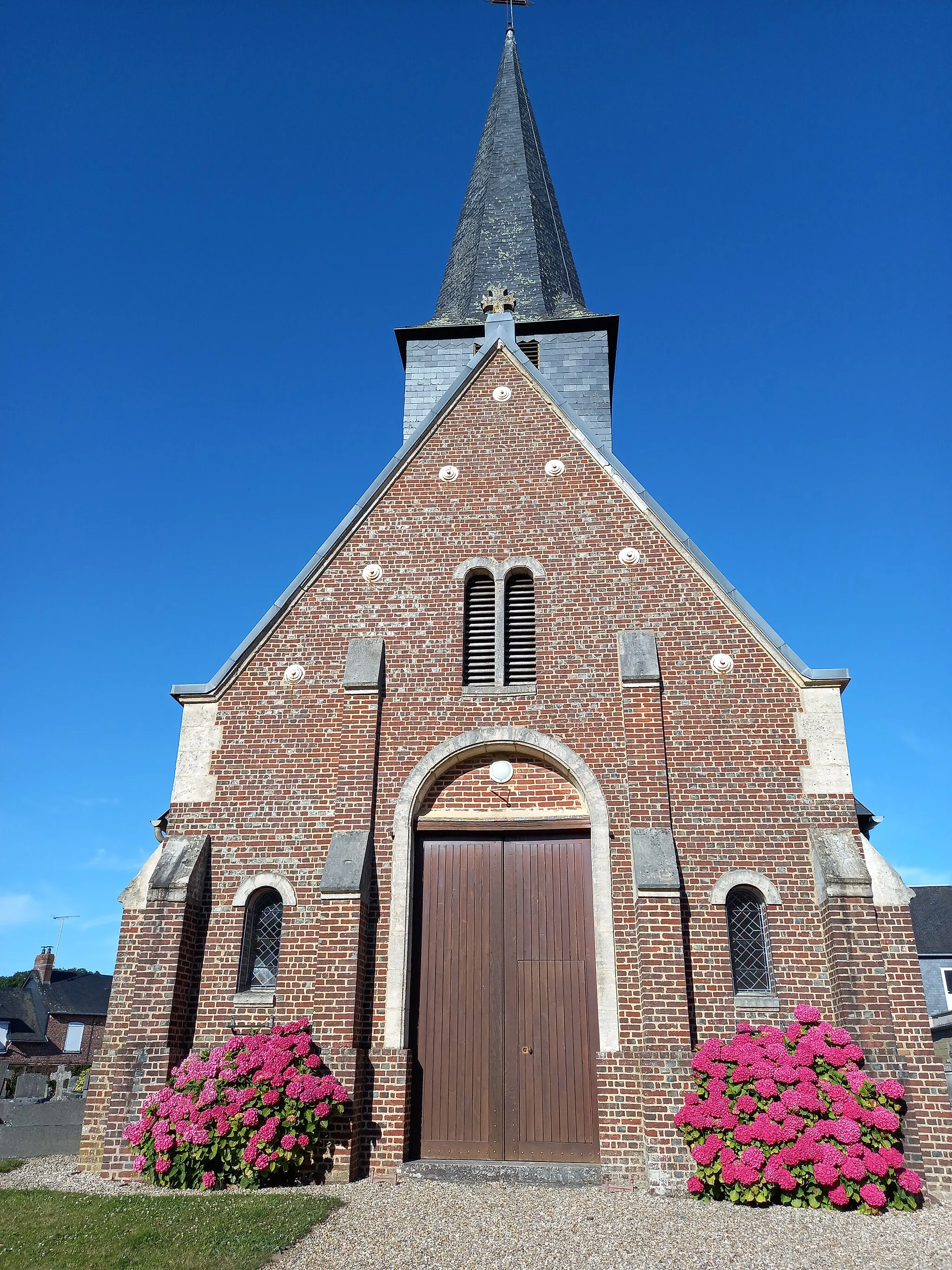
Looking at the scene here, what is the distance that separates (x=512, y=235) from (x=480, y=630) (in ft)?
40.7

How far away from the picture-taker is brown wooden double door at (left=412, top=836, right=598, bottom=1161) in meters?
10.4

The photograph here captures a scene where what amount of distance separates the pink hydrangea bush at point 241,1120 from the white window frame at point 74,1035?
4369 cm

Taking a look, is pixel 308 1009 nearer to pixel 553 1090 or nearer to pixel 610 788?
pixel 553 1090

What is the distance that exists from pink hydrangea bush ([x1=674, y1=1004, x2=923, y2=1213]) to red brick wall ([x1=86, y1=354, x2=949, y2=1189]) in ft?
1.38

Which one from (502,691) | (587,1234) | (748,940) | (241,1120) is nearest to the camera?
(587,1234)

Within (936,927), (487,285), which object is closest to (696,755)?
(487,285)

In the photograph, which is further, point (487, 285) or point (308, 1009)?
point (487, 285)

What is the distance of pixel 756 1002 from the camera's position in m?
10.3

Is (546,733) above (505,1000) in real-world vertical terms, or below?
above

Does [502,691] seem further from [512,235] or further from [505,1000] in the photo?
[512,235]

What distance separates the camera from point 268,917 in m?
11.5

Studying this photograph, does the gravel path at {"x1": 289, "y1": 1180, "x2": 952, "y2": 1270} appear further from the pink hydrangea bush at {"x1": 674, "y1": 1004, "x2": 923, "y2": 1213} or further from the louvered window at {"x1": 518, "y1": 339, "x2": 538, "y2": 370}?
the louvered window at {"x1": 518, "y1": 339, "x2": 538, "y2": 370}

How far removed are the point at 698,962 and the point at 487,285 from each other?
49.4 feet

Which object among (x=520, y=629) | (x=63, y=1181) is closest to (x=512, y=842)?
(x=520, y=629)
